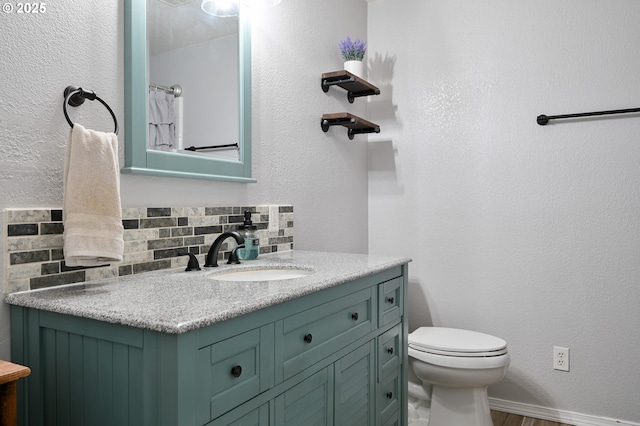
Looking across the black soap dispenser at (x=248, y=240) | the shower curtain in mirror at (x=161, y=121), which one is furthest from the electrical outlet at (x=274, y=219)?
the shower curtain in mirror at (x=161, y=121)

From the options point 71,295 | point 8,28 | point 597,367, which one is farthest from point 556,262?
point 8,28

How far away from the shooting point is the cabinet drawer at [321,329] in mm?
1105

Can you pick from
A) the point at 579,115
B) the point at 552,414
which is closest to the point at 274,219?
the point at 579,115

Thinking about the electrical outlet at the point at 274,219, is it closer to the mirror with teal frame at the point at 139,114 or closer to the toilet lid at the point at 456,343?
the mirror with teal frame at the point at 139,114

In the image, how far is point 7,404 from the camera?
0.81 meters

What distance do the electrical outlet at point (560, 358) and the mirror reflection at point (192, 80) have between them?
1813 mm

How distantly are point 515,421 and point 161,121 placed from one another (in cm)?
214

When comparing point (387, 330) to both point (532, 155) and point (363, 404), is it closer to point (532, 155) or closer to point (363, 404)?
point (363, 404)

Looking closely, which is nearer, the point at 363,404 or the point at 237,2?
the point at 363,404

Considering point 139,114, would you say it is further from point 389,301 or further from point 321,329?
point 389,301

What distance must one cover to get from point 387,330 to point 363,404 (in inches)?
→ 11.0

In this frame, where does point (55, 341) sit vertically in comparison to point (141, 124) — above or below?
below

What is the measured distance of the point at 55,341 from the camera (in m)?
1.00

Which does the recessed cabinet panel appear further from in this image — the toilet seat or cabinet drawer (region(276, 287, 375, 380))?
the toilet seat
